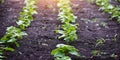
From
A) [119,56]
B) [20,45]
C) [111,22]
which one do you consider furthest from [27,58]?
[111,22]

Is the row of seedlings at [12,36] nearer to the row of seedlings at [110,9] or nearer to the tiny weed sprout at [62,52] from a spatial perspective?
the tiny weed sprout at [62,52]

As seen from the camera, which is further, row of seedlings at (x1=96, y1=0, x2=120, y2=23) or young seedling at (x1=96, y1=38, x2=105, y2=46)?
row of seedlings at (x1=96, y1=0, x2=120, y2=23)

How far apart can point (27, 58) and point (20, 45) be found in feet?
2.46

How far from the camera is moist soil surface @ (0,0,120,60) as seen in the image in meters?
6.13

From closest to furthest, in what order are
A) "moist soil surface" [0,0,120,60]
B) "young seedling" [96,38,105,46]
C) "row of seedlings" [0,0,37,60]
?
"row of seedlings" [0,0,37,60] → "moist soil surface" [0,0,120,60] → "young seedling" [96,38,105,46]

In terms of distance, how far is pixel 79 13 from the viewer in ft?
32.4

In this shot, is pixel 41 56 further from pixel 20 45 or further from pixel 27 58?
pixel 20 45

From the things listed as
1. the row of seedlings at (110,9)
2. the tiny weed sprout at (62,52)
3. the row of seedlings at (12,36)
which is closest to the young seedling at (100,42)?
the tiny weed sprout at (62,52)

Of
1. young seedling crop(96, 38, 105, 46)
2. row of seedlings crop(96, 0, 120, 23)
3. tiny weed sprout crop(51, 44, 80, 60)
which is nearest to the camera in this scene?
tiny weed sprout crop(51, 44, 80, 60)

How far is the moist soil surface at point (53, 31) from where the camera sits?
6129 millimetres

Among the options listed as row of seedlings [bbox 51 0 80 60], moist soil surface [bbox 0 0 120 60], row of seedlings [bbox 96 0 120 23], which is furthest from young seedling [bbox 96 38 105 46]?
row of seedlings [bbox 96 0 120 23]

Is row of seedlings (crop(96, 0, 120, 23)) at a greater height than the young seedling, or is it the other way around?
row of seedlings (crop(96, 0, 120, 23))

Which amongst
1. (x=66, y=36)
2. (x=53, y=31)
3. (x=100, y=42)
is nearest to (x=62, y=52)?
(x=66, y=36)

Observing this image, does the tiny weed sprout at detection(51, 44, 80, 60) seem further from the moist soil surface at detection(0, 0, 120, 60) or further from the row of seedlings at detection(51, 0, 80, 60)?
the moist soil surface at detection(0, 0, 120, 60)
